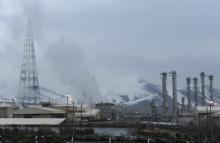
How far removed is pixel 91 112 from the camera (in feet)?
604

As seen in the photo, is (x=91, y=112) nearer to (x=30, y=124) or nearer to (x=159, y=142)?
(x=30, y=124)

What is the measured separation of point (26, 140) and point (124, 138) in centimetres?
1824

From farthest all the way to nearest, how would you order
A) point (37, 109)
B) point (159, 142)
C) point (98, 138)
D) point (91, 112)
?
point (91, 112)
point (37, 109)
point (98, 138)
point (159, 142)

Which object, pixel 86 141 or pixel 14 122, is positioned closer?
pixel 86 141

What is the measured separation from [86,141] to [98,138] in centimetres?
432

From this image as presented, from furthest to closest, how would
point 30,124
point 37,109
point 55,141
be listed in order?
point 37,109
point 30,124
point 55,141

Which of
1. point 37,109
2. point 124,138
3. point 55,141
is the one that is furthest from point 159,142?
point 37,109

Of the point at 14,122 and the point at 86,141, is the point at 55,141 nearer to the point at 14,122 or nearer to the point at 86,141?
the point at 86,141

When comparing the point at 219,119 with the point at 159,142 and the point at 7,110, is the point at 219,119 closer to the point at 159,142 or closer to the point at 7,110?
the point at 159,142

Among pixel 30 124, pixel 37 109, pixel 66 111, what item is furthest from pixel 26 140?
pixel 66 111

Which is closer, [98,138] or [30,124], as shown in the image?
[98,138]

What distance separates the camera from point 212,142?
7912cm

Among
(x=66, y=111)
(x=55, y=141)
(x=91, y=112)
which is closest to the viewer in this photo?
(x=55, y=141)

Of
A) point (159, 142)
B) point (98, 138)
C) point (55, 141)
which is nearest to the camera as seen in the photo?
point (55, 141)
